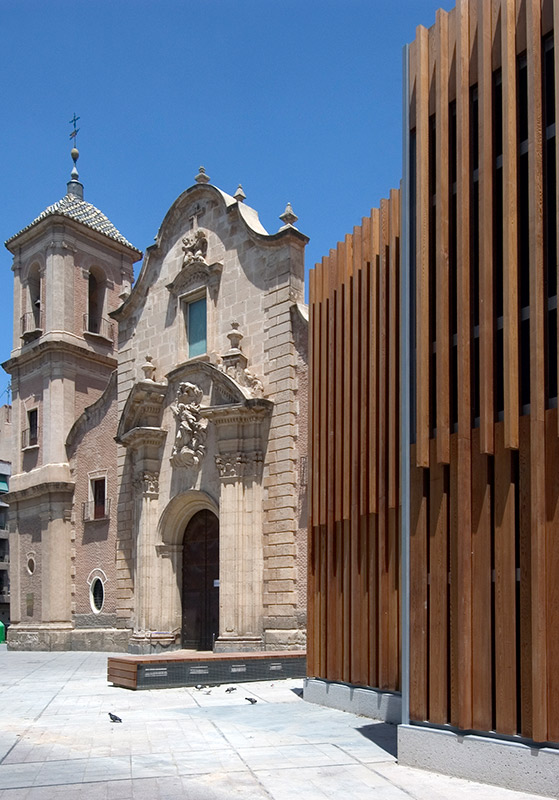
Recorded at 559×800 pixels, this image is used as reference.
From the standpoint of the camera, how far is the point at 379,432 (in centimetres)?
1284

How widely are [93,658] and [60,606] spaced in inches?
178

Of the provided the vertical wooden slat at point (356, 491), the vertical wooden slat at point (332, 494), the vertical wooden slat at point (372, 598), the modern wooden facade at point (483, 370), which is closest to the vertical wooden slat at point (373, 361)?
the vertical wooden slat at point (372, 598)

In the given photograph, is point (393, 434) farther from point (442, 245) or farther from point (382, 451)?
point (442, 245)

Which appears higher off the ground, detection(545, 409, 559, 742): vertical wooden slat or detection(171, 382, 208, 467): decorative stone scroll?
detection(171, 382, 208, 467): decorative stone scroll

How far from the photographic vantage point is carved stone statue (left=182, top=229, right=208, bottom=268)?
2438 cm

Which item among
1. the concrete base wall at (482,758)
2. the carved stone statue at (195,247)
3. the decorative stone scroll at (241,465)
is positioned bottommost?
the concrete base wall at (482,758)

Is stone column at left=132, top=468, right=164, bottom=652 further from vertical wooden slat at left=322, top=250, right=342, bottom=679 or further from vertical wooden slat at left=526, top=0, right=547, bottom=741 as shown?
vertical wooden slat at left=526, top=0, right=547, bottom=741

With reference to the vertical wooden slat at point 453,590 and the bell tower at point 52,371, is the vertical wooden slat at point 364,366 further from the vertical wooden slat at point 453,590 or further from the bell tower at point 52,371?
the bell tower at point 52,371

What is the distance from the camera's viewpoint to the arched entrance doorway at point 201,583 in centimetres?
2305

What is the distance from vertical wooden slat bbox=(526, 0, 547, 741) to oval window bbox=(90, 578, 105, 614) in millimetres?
21229

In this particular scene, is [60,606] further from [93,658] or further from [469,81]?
[469,81]

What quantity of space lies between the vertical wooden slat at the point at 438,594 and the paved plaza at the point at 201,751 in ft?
2.40

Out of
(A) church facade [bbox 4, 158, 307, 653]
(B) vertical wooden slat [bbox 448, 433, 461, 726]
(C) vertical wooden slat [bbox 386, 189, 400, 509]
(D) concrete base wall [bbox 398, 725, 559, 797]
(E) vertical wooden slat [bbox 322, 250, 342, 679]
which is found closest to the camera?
(D) concrete base wall [bbox 398, 725, 559, 797]

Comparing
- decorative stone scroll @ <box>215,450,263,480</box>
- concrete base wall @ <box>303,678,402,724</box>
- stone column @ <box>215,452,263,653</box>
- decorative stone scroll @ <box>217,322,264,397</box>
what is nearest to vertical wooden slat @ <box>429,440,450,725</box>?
concrete base wall @ <box>303,678,402,724</box>
